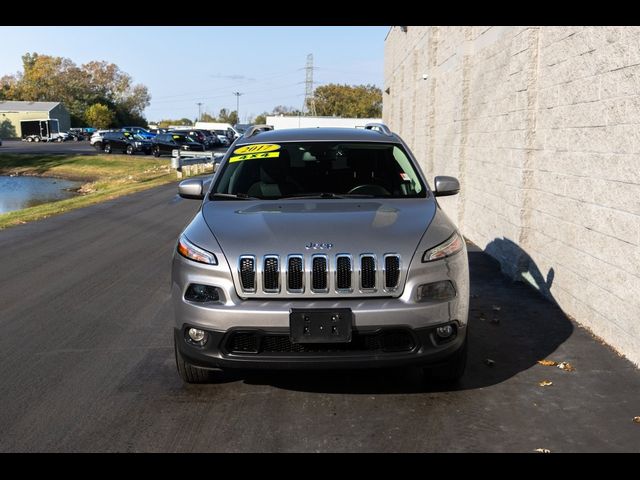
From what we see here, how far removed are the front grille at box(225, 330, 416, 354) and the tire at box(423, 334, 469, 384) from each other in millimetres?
402

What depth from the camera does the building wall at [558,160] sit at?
502 cm

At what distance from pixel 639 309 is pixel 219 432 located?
3.16 m

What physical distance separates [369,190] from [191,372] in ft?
6.66

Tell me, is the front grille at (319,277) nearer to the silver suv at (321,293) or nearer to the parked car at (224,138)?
the silver suv at (321,293)

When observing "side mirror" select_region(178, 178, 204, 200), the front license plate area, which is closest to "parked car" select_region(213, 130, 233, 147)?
"side mirror" select_region(178, 178, 204, 200)

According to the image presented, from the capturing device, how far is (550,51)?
22.1 feet

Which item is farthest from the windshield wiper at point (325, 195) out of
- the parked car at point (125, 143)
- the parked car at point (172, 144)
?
the parked car at point (125, 143)

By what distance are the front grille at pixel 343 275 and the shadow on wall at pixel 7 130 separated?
99092mm

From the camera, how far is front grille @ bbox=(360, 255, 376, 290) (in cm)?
389

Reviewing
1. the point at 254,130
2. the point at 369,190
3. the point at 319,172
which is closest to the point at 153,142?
the point at 254,130

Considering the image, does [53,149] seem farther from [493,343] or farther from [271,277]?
[271,277]

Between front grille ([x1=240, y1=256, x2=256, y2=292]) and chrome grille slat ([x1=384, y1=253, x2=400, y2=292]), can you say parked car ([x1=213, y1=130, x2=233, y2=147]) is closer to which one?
front grille ([x1=240, y1=256, x2=256, y2=292])
